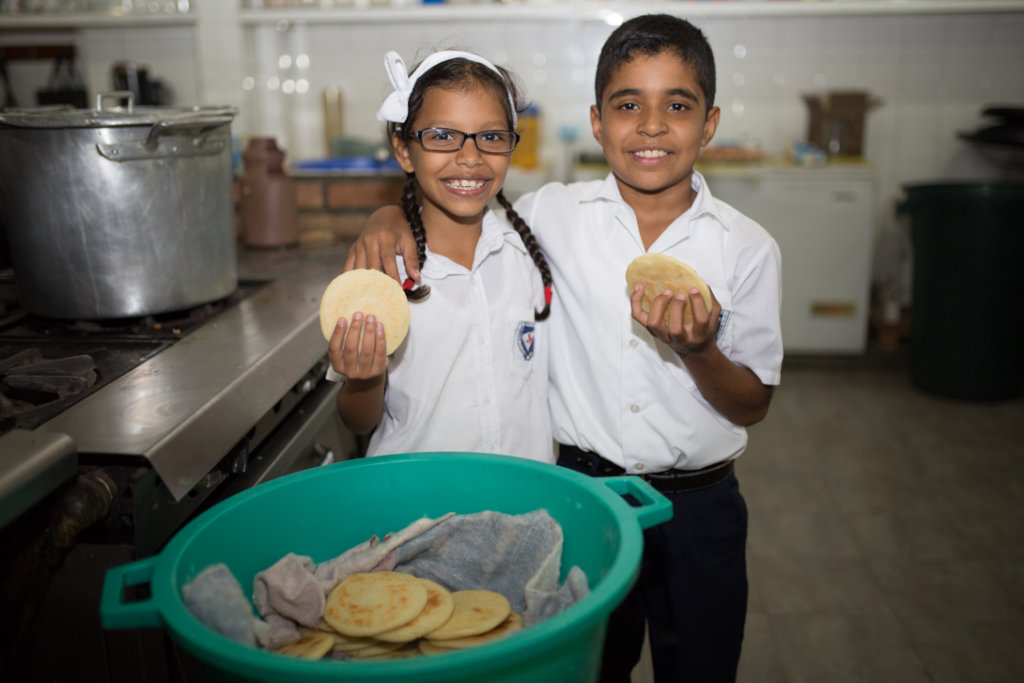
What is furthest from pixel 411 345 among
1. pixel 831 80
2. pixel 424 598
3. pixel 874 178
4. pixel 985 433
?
pixel 831 80

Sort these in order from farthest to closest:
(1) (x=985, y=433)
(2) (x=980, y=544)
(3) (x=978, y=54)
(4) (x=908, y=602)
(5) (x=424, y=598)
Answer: (3) (x=978, y=54) → (1) (x=985, y=433) → (2) (x=980, y=544) → (4) (x=908, y=602) → (5) (x=424, y=598)

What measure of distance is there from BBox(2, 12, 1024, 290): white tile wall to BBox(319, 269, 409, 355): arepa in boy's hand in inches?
127

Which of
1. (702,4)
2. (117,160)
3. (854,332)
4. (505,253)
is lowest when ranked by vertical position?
(854,332)

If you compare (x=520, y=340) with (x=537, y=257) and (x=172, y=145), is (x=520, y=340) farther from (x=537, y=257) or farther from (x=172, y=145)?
(x=172, y=145)

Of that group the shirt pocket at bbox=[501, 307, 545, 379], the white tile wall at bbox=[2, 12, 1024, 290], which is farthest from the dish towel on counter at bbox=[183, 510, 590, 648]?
the white tile wall at bbox=[2, 12, 1024, 290]

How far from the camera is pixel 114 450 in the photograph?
0.98 meters

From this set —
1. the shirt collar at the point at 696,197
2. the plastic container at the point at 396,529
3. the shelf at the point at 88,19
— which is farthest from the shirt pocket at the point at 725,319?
the shelf at the point at 88,19

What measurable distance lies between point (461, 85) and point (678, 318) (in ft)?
1.64

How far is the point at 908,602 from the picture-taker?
2.24 m

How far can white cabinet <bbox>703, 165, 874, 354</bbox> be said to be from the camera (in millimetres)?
3928

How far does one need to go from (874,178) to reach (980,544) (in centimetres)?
200

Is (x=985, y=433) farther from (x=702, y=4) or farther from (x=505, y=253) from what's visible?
(x=505, y=253)

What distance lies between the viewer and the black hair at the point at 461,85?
1.25 m

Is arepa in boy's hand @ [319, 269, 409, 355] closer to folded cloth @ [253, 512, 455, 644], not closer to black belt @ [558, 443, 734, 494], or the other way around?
folded cloth @ [253, 512, 455, 644]
